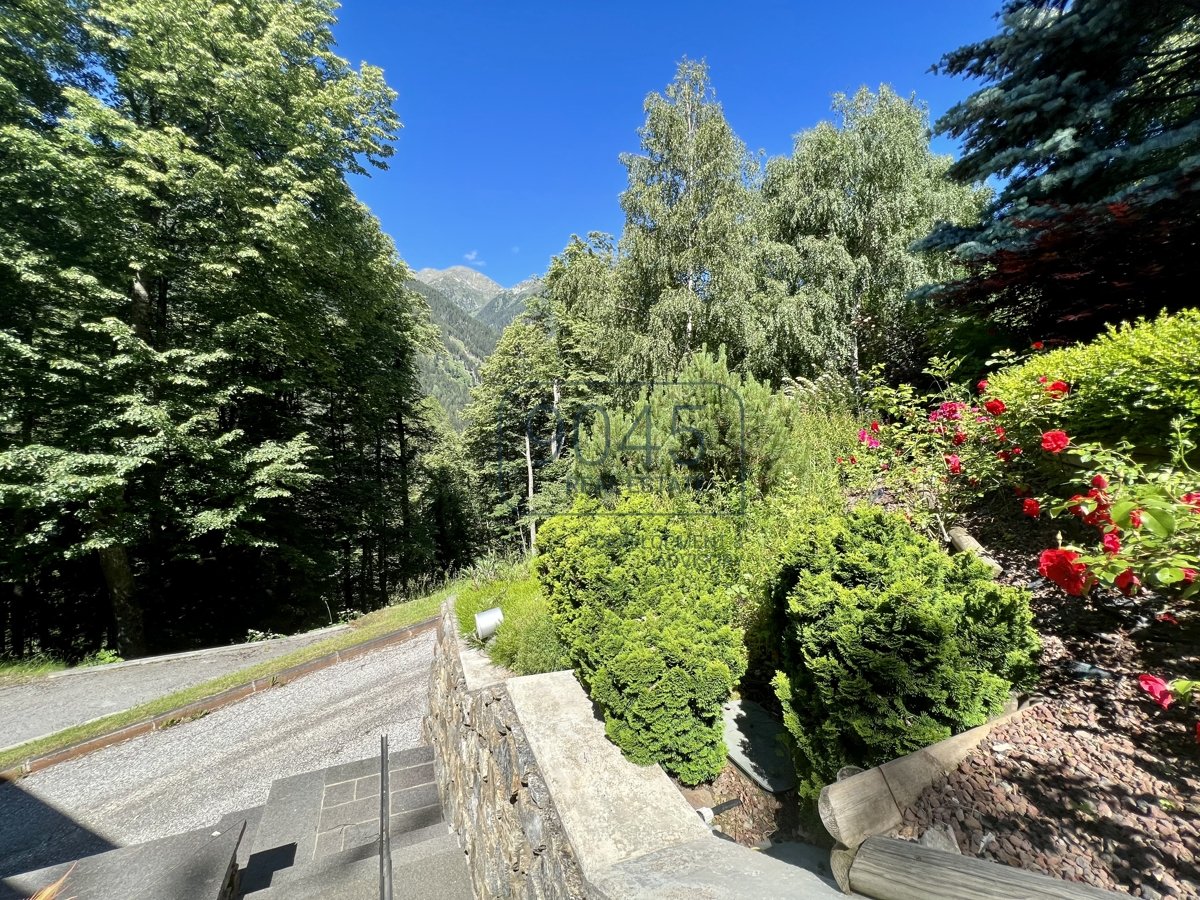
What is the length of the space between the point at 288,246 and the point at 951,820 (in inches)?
385

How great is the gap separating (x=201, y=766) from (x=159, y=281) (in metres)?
8.25

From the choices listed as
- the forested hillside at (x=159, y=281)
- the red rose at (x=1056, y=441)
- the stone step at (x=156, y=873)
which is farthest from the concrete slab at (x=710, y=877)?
the forested hillside at (x=159, y=281)

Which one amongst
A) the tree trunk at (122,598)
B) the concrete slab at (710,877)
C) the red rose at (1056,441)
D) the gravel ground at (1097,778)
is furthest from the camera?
the tree trunk at (122,598)

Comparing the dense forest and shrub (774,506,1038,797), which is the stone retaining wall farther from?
the dense forest

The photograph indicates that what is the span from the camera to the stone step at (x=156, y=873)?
222 centimetres

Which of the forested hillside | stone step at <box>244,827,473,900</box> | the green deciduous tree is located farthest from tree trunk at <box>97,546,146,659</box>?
the green deciduous tree

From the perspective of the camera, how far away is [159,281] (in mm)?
8242

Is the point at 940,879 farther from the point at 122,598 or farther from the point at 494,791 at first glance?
the point at 122,598

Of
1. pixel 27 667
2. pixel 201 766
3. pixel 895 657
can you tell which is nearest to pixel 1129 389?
pixel 895 657

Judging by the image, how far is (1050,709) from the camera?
168 centimetres

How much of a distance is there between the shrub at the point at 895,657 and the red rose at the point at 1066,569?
298mm

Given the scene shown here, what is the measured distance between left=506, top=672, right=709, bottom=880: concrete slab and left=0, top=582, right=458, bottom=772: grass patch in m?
4.93

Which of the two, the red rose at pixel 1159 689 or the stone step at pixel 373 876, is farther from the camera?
the stone step at pixel 373 876

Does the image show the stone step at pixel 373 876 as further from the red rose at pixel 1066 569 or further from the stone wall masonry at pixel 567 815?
the red rose at pixel 1066 569
